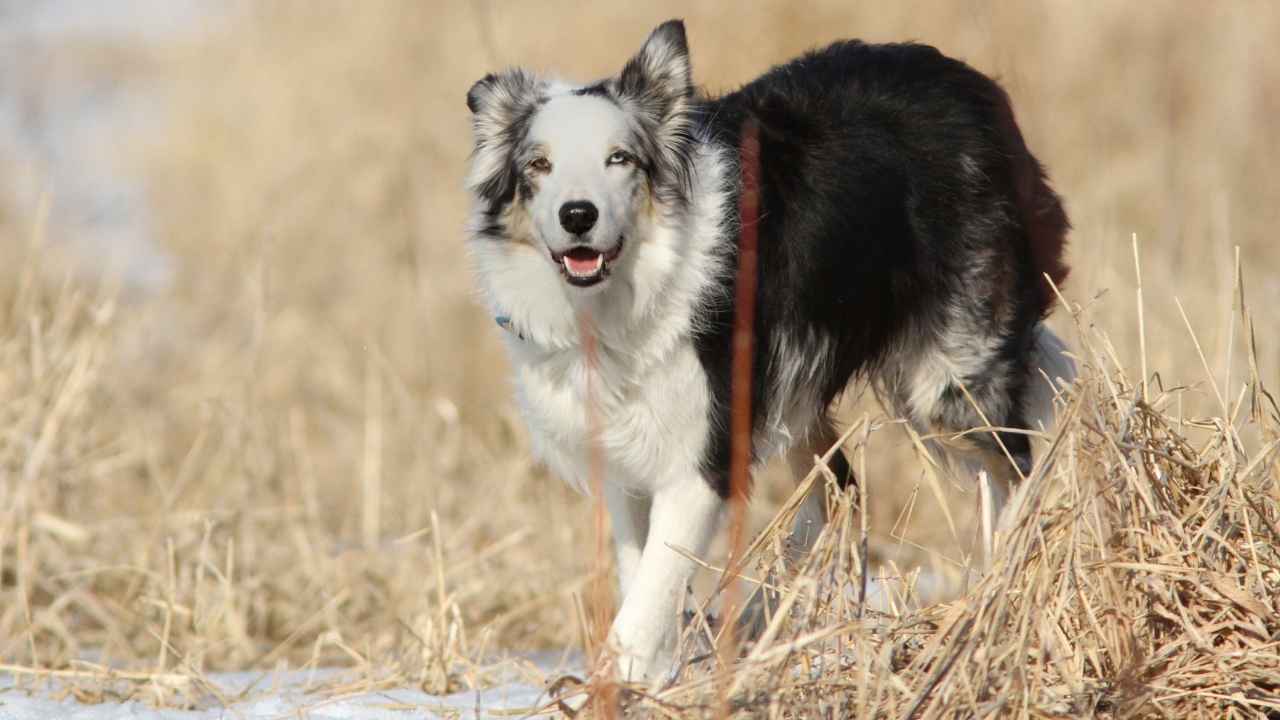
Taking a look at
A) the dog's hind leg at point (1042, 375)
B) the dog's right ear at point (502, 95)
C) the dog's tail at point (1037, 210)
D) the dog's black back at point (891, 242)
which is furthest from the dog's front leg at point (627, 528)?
the dog's tail at point (1037, 210)

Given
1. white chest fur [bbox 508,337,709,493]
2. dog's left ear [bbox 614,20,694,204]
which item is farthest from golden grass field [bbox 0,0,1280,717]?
dog's left ear [bbox 614,20,694,204]

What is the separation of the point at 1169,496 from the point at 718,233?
4.71 ft

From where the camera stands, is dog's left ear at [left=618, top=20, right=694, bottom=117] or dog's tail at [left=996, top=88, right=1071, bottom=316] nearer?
dog's left ear at [left=618, top=20, right=694, bottom=117]

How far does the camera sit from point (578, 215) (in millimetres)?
3701

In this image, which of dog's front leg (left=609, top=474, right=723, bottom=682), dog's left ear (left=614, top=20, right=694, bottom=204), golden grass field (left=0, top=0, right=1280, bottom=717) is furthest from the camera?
dog's left ear (left=614, top=20, right=694, bottom=204)

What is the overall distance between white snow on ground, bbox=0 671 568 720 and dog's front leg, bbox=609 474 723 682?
30cm

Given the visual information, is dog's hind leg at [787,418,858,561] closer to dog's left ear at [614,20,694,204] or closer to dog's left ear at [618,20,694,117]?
dog's left ear at [614,20,694,204]

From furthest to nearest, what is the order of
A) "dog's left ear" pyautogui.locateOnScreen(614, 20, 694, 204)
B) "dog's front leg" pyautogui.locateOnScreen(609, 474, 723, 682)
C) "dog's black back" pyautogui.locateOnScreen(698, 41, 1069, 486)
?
"dog's black back" pyautogui.locateOnScreen(698, 41, 1069, 486) < "dog's left ear" pyautogui.locateOnScreen(614, 20, 694, 204) < "dog's front leg" pyautogui.locateOnScreen(609, 474, 723, 682)

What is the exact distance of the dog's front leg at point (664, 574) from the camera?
3.82 meters

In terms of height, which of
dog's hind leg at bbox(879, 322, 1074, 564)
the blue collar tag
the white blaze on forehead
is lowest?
dog's hind leg at bbox(879, 322, 1074, 564)

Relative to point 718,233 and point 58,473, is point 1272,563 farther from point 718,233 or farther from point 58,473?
point 58,473

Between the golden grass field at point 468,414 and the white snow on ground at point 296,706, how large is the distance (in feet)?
0.29

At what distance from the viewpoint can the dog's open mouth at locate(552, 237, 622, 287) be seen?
12.4ft

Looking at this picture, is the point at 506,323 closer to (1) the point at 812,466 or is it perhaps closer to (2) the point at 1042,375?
(1) the point at 812,466
